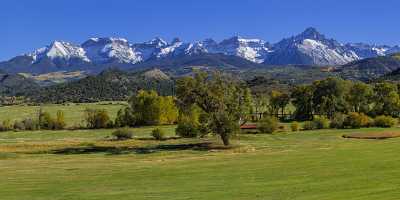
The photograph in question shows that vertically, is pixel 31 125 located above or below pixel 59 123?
below

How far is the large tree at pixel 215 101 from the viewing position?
85938 mm

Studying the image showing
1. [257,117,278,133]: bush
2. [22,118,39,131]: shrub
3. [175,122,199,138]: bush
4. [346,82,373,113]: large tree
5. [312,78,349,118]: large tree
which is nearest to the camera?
[175,122,199,138]: bush

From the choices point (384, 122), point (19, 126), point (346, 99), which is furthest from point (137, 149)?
point (19, 126)

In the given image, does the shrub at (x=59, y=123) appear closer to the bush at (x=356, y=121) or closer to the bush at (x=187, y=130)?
the bush at (x=187, y=130)

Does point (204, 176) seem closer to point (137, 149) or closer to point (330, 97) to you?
point (137, 149)

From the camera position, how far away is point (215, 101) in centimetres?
8688

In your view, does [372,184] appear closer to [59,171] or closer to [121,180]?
[121,180]

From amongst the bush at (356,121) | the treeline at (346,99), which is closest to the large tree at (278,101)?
the treeline at (346,99)

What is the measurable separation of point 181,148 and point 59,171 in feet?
94.2

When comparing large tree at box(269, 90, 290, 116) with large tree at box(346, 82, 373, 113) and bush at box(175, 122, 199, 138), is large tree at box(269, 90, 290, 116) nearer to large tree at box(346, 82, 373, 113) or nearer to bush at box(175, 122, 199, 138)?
large tree at box(346, 82, 373, 113)

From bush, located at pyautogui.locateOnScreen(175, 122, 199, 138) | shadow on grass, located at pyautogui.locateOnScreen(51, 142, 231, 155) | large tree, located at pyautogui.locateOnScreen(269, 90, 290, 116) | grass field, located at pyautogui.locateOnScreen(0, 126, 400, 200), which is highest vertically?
large tree, located at pyautogui.locateOnScreen(269, 90, 290, 116)

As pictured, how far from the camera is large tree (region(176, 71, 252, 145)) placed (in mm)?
85938

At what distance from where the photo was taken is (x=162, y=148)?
84750 millimetres

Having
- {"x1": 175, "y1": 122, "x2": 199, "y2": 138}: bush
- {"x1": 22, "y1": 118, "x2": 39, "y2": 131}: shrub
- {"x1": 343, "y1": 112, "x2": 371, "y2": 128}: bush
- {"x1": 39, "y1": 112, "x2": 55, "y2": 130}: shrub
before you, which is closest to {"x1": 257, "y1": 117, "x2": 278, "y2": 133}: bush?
{"x1": 343, "y1": 112, "x2": 371, "y2": 128}: bush
